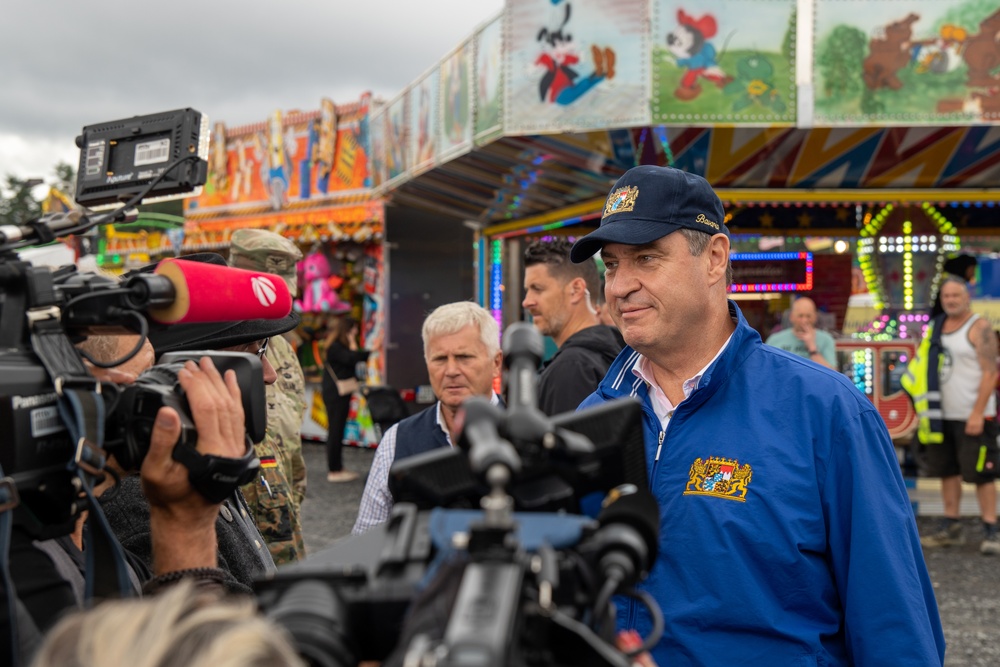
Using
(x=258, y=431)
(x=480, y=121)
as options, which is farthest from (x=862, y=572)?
(x=480, y=121)

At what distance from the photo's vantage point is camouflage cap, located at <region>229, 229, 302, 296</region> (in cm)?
429

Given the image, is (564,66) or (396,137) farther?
(396,137)


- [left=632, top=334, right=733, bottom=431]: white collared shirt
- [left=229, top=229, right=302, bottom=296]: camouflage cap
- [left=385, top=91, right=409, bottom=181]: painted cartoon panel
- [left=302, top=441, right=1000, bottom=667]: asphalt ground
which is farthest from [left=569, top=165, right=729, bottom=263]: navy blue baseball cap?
[left=385, top=91, right=409, bottom=181]: painted cartoon panel

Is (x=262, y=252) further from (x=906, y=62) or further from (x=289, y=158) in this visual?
(x=289, y=158)

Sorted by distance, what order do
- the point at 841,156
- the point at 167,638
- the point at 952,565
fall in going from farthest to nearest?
the point at 841,156 → the point at 952,565 → the point at 167,638

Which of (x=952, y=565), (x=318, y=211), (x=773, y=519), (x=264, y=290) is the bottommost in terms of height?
(x=952, y=565)

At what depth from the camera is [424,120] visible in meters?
9.73

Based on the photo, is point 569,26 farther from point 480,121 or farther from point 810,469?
point 810,469

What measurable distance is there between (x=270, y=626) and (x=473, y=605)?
0.20m

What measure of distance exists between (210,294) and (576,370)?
2525 mm

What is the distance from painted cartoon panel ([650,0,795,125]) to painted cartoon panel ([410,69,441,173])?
282 centimetres

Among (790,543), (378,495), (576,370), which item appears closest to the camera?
(790,543)

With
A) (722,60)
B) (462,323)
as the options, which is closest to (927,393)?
(722,60)

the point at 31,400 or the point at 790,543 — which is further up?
the point at 31,400
